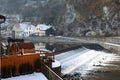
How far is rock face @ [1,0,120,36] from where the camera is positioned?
328 feet

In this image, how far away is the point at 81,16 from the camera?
111625 millimetres

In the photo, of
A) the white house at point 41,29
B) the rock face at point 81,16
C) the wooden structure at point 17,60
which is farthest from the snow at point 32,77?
the white house at point 41,29

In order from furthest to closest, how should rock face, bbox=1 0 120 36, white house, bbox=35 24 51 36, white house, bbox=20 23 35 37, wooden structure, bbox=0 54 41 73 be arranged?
white house, bbox=20 23 35 37 < white house, bbox=35 24 51 36 < rock face, bbox=1 0 120 36 < wooden structure, bbox=0 54 41 73

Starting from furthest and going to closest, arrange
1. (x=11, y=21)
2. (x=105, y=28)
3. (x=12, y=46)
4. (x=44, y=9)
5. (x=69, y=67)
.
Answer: (x=11, y=21) < (x=44, y=9) < (x=105, y=28) < (x=69, y=67) < (x=12, y=46)

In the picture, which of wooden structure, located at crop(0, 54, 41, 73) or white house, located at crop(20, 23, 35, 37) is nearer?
wooden structure, located at crop(0, 54, 41, 73)

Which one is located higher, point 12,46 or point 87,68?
point 12,46

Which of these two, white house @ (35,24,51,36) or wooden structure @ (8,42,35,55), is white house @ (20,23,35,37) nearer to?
white house @ (35,24,51,36)

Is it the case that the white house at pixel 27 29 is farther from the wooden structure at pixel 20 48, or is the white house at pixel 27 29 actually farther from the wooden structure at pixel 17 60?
the wooden structure at pixel 17 60

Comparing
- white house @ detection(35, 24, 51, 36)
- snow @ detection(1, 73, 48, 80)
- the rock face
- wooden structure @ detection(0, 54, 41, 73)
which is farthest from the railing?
white house @ detection(35, 24, 51, 36)

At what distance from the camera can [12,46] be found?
31.5 meters

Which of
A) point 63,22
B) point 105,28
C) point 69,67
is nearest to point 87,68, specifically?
point 69,67

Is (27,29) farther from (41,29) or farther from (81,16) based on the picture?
(81,16)

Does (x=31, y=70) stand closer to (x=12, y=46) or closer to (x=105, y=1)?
(x=12, y=46)

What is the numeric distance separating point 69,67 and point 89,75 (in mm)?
6427
